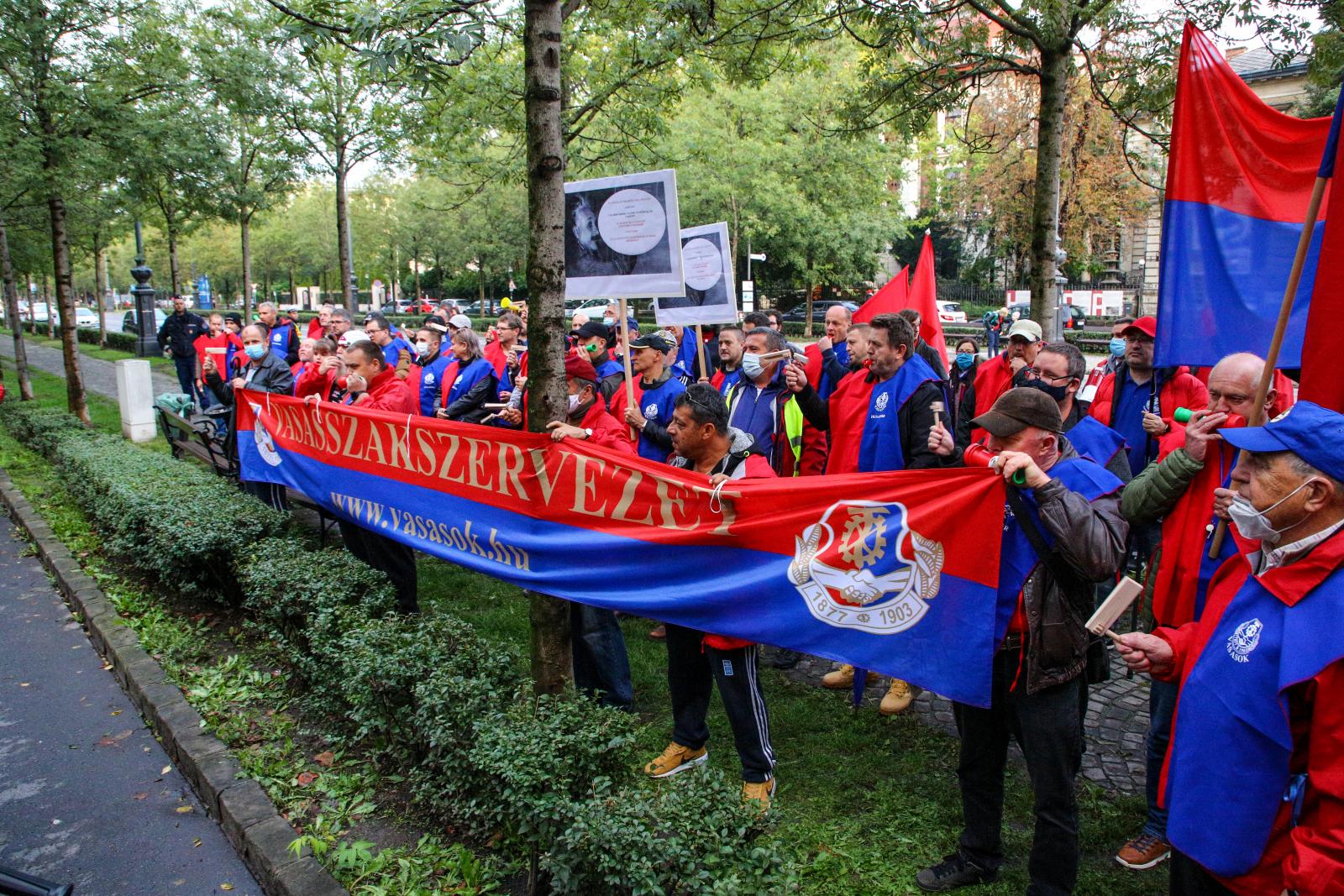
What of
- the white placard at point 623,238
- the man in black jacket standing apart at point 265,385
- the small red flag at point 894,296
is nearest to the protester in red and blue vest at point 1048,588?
the white placard at point 623,238

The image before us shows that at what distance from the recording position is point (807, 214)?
35.0 metres

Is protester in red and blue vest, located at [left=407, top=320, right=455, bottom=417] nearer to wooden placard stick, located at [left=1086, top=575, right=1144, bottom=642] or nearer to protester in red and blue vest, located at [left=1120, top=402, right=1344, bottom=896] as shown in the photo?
wooden placard stick, located at [left=1086, top=575, right=1144, bottom=642]

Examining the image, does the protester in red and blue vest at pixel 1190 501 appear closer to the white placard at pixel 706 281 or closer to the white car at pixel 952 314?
the white placard at pixel 706 281

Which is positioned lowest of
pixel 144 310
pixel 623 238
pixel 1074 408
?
pixel 1074 408

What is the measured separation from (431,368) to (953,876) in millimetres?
6356

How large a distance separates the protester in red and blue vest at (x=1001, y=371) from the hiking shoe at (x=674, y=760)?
3.80 m

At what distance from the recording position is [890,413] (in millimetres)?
5363

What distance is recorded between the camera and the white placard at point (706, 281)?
289 inches

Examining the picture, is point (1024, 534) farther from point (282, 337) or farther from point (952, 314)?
point (952, 314)

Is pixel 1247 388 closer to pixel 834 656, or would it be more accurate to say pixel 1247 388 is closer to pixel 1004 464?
pixel 1004 464

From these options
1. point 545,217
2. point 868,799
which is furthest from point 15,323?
point 868,799

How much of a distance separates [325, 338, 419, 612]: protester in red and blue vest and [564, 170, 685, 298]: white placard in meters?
2.36

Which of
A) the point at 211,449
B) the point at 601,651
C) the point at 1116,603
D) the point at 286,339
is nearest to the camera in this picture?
the point at 1116,603

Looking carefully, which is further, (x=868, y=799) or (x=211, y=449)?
(x=211, y=449)
